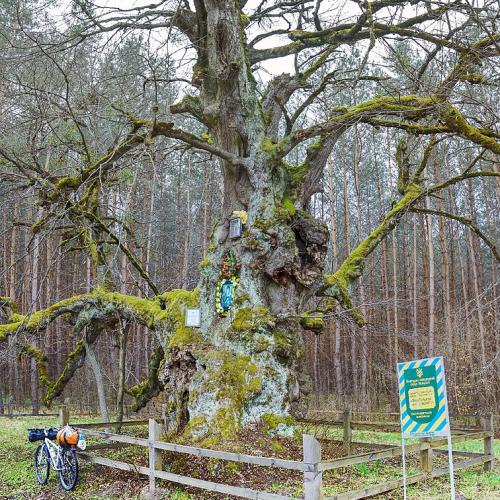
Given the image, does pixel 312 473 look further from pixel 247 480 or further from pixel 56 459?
pixel 56 459

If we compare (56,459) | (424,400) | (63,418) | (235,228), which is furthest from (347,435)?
(56,459)

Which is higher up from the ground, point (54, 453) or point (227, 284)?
point (227, 284)

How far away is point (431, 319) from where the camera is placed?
59.7 ft

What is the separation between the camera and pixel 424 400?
552 centimetres

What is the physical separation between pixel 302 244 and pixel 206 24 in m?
3.91

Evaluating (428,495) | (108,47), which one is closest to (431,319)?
(428,495)

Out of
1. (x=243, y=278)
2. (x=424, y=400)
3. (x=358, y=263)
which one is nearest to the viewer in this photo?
(x=424, y=400)

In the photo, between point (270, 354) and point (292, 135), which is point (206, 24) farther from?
point (270, 354)

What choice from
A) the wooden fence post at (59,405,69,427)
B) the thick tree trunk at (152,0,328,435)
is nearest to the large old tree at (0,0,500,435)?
the thick tree trunk at (152,0,328,435)

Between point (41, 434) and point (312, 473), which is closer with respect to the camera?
point (312, 473)

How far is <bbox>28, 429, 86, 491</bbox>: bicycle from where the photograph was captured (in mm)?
7203

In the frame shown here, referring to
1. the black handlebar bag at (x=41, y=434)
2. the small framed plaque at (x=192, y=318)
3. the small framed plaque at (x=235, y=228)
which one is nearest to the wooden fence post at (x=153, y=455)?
the black handlebar bag at (x=41, y=434)

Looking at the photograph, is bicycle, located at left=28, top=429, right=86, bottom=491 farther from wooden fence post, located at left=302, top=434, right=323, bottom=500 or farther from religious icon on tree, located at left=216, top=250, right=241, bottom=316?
wooden fence post, located at left=302, top=434, right=323, bottom=500

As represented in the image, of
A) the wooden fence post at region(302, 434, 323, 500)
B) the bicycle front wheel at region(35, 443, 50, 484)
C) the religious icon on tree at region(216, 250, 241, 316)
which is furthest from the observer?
the religious icon on tree at region(216, 250, 241, 316)
